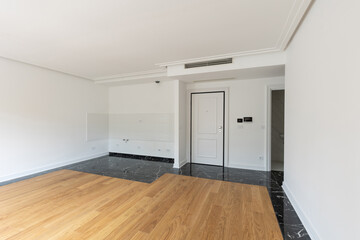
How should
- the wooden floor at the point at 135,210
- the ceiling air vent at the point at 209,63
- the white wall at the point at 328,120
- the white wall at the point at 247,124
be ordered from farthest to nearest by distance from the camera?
1. the white wall at the point at 247,124
2. the ceiling air vent at the point at 209,63
3. the wooden floor at the point at 135,210
4. the white wall at the point at 328,120

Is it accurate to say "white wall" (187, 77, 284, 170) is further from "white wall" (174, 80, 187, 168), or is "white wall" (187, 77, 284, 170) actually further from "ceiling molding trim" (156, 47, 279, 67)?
"ceiling molding trim" (156, 47, 279, 67)

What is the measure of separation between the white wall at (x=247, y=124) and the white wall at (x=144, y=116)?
1608 mm

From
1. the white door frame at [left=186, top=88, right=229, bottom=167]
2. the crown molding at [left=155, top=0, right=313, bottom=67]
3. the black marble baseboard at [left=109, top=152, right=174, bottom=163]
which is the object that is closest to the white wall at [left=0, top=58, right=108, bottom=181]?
the black marble baseboard at [left=109, top=152, right=174, bottom=163]

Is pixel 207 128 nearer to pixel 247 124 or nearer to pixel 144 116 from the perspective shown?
pixel 247 124

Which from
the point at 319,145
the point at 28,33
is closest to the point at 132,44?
the point at 28,33

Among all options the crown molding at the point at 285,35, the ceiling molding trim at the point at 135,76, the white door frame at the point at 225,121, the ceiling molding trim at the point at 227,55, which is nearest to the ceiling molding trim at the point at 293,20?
the crown molding at the point at 285,35

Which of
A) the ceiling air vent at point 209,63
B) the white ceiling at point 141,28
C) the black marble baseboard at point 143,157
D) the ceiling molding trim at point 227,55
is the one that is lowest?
the black marble baseboard at point 143,157

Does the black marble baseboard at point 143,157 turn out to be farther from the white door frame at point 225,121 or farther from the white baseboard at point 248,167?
the white baseboard at point 248,167

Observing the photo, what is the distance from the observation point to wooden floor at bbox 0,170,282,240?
1.87 metres

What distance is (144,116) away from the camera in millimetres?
5465

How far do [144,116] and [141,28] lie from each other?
11.1ft

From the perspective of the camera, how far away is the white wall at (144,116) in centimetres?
515

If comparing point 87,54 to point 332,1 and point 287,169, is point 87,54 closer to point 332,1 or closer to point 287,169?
point 332,1

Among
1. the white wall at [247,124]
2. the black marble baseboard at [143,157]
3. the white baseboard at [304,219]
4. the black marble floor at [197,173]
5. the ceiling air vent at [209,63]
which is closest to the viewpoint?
the white baseboard at [304,219]
